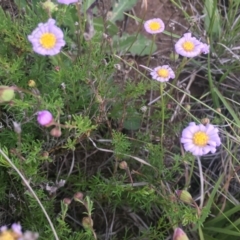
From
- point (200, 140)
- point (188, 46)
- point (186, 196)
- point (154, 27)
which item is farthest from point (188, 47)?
point (186, 196)

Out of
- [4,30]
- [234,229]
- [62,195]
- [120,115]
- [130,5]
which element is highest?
[4,30]

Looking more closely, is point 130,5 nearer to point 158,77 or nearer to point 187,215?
point 158,77

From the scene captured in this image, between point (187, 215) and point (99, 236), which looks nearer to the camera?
point (187, 215)

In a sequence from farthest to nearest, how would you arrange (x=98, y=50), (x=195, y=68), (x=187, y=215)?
(x=195, y=68) < (x=98, y=50) < (x=187, y=215)

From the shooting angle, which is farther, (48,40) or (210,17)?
(210,17)

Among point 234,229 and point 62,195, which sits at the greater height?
point 62,195

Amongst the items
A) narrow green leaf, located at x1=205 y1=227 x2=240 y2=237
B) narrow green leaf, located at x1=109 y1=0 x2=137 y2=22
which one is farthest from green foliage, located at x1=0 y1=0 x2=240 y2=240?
narrow green leaf, located at x1=109 y1=0 x2=137 y2=22

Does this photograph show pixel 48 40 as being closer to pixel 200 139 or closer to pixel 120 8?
pixel 200 139

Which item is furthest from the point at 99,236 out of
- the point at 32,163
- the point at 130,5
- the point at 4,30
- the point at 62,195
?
the point at 130,5
